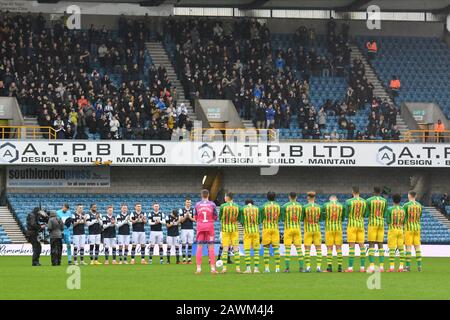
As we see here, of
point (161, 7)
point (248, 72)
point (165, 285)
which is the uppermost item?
point (161, 7)

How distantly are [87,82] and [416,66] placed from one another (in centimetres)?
1785

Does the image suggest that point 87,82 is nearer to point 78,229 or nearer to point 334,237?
point 78,229

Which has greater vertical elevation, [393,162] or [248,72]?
[248,72]

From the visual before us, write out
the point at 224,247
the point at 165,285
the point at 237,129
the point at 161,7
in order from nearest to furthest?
the point at 165,285, the point at 224,247, the point at 237,129, the point at 161,7

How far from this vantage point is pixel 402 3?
5816 centimetres

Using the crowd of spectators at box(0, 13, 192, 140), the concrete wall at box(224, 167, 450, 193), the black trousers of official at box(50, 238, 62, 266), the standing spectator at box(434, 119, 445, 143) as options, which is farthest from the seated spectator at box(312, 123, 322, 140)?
the black trousers of official at box(50, 238, 62, 266)

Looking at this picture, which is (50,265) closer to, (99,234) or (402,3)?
(99,234)

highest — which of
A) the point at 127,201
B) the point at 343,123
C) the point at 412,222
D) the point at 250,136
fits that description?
the point at 343,123

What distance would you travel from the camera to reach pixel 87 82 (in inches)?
1914

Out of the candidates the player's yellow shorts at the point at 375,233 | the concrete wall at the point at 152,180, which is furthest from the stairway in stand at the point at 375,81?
the player's yellow shorts at the point at 375,233

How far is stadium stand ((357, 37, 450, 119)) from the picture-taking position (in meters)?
55.6

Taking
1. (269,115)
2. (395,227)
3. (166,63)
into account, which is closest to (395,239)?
(395,227)

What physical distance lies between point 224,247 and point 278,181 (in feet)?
80.0
